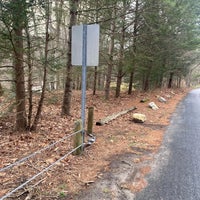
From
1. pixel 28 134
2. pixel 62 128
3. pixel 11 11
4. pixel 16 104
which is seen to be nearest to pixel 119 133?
pixel 62 128

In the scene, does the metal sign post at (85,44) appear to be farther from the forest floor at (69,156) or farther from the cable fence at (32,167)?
the forest floor at (69,156)

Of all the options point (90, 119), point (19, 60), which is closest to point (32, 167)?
point (90, 119)

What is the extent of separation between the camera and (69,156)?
15.1 feet

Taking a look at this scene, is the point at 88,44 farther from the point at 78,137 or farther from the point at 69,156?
the point at 69,156

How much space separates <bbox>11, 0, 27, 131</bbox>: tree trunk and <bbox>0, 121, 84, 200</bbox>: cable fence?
4.91 ft

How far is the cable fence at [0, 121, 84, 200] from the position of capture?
3258 millimetres

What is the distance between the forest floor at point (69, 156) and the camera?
3.50 meters

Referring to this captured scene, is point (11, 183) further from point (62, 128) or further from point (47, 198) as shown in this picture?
point (62, 128)

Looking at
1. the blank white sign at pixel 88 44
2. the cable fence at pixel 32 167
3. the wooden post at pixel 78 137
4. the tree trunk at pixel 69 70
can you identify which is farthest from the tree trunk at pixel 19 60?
the tree trunk at pixel 69 70

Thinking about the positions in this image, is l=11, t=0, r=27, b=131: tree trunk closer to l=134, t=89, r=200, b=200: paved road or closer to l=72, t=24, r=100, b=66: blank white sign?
l=72, t=24, r=100, b=66: blank white sign

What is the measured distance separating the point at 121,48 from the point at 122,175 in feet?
Result: 30.1

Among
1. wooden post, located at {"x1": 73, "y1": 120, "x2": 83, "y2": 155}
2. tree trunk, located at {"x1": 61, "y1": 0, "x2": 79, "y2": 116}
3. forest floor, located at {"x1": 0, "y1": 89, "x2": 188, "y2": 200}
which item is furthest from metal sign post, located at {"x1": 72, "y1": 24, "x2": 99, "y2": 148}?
tree trunk, located at {"x1": 61, "y1": 0, "x2": 79, "y2": 116}

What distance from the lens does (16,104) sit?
575 cm

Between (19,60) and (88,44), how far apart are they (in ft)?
6.86
